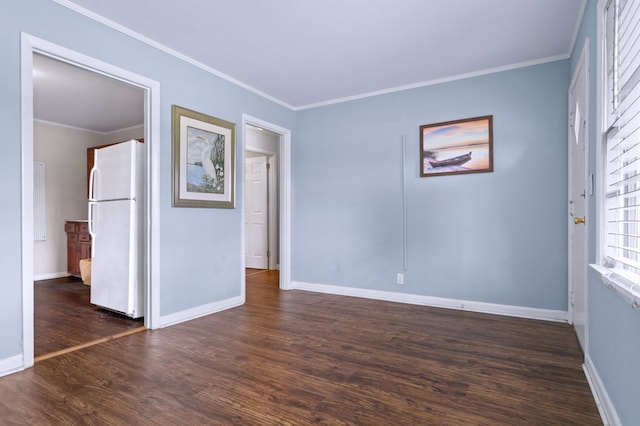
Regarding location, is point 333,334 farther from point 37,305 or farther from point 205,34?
point 37,305

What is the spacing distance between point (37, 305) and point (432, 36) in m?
4.75

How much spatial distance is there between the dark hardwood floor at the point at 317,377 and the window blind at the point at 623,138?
2.67ft

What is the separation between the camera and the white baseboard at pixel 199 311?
3.16m

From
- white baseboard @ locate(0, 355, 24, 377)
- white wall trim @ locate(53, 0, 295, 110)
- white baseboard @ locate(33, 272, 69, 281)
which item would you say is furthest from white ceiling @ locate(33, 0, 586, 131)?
white baseboard @ locate(33, 272, 69, 281)

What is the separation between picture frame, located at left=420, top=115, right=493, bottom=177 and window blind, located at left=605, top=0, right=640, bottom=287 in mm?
1769

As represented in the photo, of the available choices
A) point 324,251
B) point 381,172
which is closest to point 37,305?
point 324,251

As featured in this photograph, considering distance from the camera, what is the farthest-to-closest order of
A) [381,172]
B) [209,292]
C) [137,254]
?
[381,172] → [209,292] → [137,254]

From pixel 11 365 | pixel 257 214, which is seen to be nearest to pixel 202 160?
pixel 11 365

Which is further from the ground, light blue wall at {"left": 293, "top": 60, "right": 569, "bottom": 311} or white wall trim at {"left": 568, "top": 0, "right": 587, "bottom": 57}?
white wall trim at {"left": 568, "top": 0, "right": 587, "bottom": 57}

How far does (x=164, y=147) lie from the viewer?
3164mm

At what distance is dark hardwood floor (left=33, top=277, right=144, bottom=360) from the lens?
8.84ft

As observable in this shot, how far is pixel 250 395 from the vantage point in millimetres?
1906

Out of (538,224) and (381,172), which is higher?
(381,172)

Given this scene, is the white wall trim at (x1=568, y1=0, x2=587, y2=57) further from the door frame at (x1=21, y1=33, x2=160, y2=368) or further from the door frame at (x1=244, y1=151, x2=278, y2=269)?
the door frame at (x1=244, y1=151, x2=278, y2=269)
